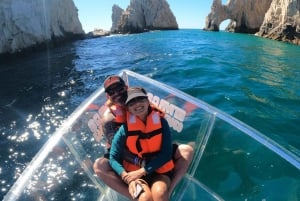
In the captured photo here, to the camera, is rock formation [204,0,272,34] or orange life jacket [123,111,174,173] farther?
rock formation [204,0,272,34]

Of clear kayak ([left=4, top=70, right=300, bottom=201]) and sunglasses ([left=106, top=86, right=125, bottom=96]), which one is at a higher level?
sunglasses ([left=106, top=86, right=125, bottom=96])

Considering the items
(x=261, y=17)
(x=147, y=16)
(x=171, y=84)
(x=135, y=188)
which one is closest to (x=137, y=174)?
(x=135, y=188)

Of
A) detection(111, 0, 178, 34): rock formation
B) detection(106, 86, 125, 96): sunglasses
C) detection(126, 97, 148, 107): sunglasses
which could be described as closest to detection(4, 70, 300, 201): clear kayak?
detection(106, 86, 125, 96): sunglasses

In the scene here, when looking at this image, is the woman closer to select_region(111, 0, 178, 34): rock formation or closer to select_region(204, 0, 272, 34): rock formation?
select_region(204, 0, 272, 34): rock formation

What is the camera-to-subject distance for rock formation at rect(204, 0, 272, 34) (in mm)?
55281

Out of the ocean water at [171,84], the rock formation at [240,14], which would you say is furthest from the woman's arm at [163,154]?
the rock formation at [240,14]

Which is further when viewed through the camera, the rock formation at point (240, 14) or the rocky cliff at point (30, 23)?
the rock formation at point (240, 14)

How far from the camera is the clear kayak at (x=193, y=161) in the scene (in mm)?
3262

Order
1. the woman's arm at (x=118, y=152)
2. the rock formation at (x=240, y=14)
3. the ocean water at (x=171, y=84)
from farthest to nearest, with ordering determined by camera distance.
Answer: the rock formation at (x=240, y=14) < the ocean water at (x=171, y=84) < the woman's arm at (x=118, y=152)

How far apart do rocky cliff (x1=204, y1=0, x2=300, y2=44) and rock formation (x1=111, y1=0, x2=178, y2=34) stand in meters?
15.6

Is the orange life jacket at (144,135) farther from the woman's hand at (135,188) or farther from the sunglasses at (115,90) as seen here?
the sunglasses at (115,90)

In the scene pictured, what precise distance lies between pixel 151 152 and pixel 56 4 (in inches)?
1503

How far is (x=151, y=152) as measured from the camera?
3102mm

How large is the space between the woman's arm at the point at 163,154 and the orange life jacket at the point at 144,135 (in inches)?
1.8
